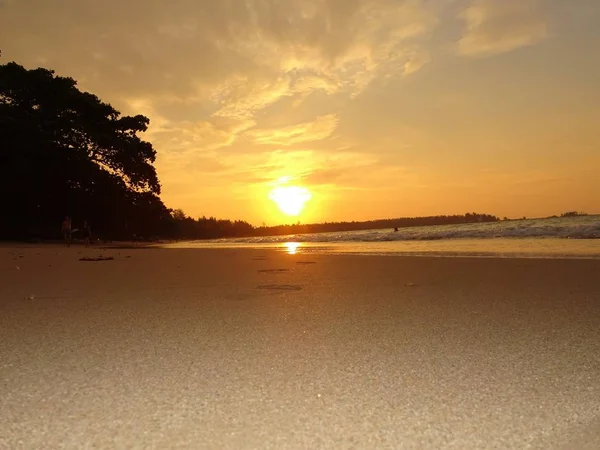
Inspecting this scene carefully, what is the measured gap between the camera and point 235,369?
151 centimetres

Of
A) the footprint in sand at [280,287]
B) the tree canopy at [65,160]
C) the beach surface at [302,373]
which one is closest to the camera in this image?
the beach surface at [302,373]

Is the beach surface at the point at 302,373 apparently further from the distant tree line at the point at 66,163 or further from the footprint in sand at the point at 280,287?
the distant tree line at the point at 66,163

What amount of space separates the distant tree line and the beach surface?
2051 centimetres

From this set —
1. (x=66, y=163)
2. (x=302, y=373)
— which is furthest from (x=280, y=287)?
(x=66, y=163)

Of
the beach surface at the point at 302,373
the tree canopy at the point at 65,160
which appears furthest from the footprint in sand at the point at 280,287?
the tree canopy at the point at 65,160

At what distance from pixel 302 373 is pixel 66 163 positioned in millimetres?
23010

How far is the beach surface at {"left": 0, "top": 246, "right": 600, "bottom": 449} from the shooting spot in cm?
105

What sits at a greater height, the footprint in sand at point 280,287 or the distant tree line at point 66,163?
the distant tree line at point 66,163

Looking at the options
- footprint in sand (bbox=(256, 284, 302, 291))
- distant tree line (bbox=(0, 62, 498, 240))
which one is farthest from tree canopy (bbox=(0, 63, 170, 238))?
footprint in sand (bbox=(256, 284, 302, 291))

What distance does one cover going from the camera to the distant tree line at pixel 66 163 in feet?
67.4

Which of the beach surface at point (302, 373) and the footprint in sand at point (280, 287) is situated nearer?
the beach surface at point (302, 373)

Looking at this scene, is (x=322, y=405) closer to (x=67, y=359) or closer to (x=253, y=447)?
(x=253, y=447)

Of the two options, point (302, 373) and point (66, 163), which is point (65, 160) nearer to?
point (66, 163)

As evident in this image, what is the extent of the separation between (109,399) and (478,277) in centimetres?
371
